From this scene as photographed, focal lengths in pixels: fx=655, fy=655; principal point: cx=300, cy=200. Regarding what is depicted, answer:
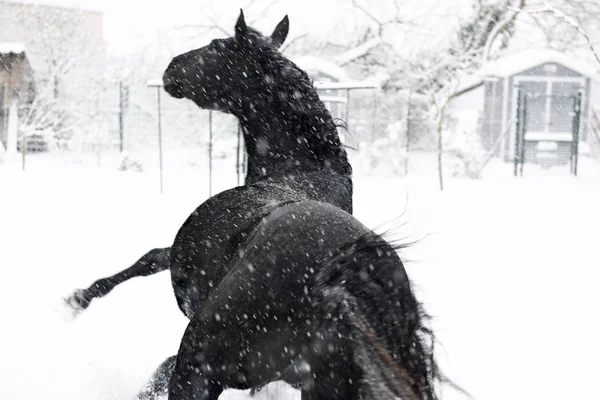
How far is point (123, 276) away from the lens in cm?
309

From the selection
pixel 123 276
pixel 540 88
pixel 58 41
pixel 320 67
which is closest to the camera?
pixel 123 276

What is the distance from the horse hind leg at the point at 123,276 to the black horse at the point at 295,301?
0.50 metres

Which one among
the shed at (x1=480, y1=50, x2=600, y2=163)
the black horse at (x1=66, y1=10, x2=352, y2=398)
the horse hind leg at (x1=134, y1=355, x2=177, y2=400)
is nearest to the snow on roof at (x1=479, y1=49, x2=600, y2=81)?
the shed at (x1=480, y1=50, x2=600, y2=163)

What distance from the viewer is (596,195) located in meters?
12.8

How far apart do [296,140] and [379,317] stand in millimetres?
1336

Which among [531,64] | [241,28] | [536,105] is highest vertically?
[531,64]

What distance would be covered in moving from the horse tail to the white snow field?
12 cm

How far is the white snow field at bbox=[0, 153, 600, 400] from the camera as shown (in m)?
3.57

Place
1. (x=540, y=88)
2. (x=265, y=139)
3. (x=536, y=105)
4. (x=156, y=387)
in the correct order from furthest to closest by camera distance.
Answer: (x=536, y=105) < (x=540, y=88) < (x=265, y=139) < (x=156, y=387)

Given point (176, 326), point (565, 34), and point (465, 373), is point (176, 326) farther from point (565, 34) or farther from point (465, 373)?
point (565, 34)

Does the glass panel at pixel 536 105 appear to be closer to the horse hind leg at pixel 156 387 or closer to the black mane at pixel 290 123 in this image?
the black mane at pixel 290 123

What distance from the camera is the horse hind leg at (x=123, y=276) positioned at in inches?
116

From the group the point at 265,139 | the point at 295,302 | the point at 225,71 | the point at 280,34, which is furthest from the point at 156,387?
the point at 280,34

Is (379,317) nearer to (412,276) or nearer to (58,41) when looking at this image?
(412,276)
